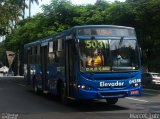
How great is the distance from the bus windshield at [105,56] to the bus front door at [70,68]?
30.2 inches

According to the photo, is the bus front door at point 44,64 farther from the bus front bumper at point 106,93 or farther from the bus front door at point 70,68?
the bus front bumper at point 106,93

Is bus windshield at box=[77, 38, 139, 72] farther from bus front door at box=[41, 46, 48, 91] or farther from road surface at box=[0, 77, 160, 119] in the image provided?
bus front door at box=[41, 46, 48, 91]

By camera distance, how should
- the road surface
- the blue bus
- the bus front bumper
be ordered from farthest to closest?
the blue bus → the bus front bumper → the road surface

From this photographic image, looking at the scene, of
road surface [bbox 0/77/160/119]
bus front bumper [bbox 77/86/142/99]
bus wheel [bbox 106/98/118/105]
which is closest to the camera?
road surface [bbox 0/77/160/119]

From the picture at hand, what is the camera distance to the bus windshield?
15891 mm

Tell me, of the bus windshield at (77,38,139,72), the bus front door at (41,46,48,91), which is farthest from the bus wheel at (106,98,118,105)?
the bus front door at (41,46,48,91)

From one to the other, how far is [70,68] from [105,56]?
5.35 feet

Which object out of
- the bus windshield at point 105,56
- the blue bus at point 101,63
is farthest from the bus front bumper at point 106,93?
the bus windshield at point 105,56

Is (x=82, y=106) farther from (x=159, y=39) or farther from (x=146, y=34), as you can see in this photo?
(x=146, y=34)

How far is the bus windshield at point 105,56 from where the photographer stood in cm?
1589

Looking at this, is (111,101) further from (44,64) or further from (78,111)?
(44,64)

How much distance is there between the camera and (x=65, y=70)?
57.5ft

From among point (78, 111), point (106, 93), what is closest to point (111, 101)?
point (106, 93)

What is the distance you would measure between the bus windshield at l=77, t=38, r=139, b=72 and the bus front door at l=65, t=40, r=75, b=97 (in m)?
0.77
